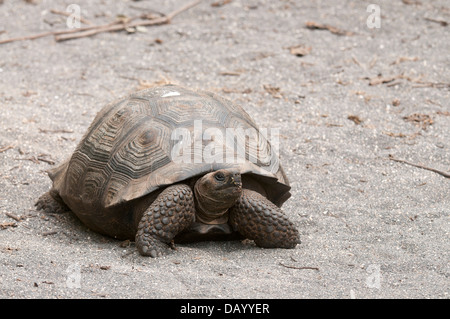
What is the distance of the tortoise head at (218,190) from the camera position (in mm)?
3705

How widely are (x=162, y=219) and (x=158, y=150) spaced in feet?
1.35

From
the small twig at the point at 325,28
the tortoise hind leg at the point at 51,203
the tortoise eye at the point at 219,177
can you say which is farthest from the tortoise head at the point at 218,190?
the small twig at the point at 325,28

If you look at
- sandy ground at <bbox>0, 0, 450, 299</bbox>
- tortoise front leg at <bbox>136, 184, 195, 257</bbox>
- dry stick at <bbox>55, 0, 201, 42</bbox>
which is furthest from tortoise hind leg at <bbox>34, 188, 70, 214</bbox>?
dry stick at <bbox>55, 0, 201, 42</bbox>

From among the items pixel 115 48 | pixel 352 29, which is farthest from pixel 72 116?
pixel 352 29

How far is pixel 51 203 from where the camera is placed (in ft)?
15.0

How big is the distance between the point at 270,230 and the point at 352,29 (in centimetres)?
503

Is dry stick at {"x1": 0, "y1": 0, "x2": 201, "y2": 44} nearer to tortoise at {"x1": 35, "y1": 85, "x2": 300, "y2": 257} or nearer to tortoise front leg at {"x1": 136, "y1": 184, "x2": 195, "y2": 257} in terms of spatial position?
tortoise at {"x1": 35, "y1": 85, "x2": 300, "y2": 257}

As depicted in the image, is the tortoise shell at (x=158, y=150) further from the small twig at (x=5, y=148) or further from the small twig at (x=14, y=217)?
the small twig at (x=5, y=148)

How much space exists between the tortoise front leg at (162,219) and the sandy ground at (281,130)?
0.08 m

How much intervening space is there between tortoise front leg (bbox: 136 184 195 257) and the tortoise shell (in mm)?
72

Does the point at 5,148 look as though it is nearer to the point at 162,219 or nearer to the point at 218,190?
the point at 162,219


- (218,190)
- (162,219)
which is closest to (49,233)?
(162,219)

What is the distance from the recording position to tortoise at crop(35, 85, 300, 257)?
375 cm
